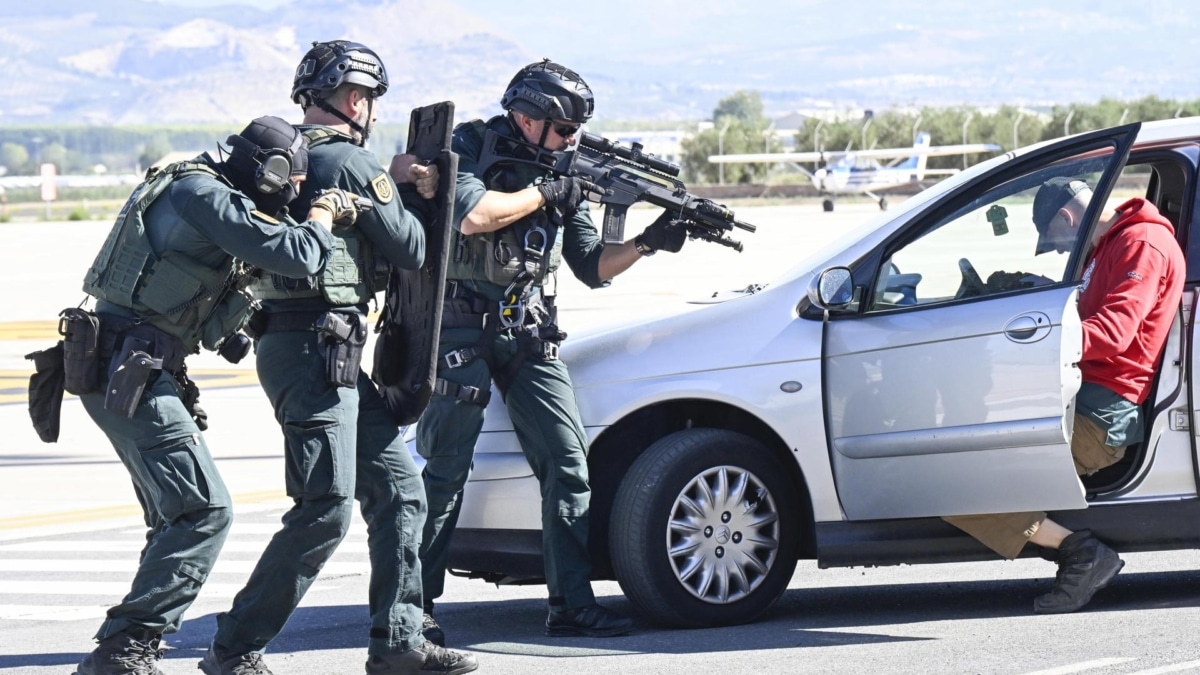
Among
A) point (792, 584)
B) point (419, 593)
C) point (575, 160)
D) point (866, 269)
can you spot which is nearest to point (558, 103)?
point (575, 160)

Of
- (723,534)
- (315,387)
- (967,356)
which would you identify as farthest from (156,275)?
(967,356)

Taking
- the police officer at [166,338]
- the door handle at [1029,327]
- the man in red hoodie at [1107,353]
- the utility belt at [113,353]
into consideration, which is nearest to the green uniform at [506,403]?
the police officer at [166,338]

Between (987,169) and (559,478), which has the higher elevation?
(987,169)

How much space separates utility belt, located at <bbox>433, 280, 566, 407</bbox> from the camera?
5.72m

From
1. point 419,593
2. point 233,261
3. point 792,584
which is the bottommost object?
point 792,584

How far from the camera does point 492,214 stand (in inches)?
220

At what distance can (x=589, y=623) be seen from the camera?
5855 mm

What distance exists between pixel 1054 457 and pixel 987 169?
1092mm

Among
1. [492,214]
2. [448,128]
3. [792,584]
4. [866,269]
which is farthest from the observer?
[792,584]

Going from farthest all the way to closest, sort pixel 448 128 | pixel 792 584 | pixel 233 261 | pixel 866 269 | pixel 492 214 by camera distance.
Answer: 1. pixel 792 584
2. pixel 866 269
3. pixel 492 214
4. pixel 448 128
5. pixel 233 261

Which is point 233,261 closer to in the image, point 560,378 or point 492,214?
point 492,214

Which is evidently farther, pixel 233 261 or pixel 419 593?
pixel 419 593

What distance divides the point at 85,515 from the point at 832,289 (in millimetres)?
5178

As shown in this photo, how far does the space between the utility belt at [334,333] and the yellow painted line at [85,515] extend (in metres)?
4.26
